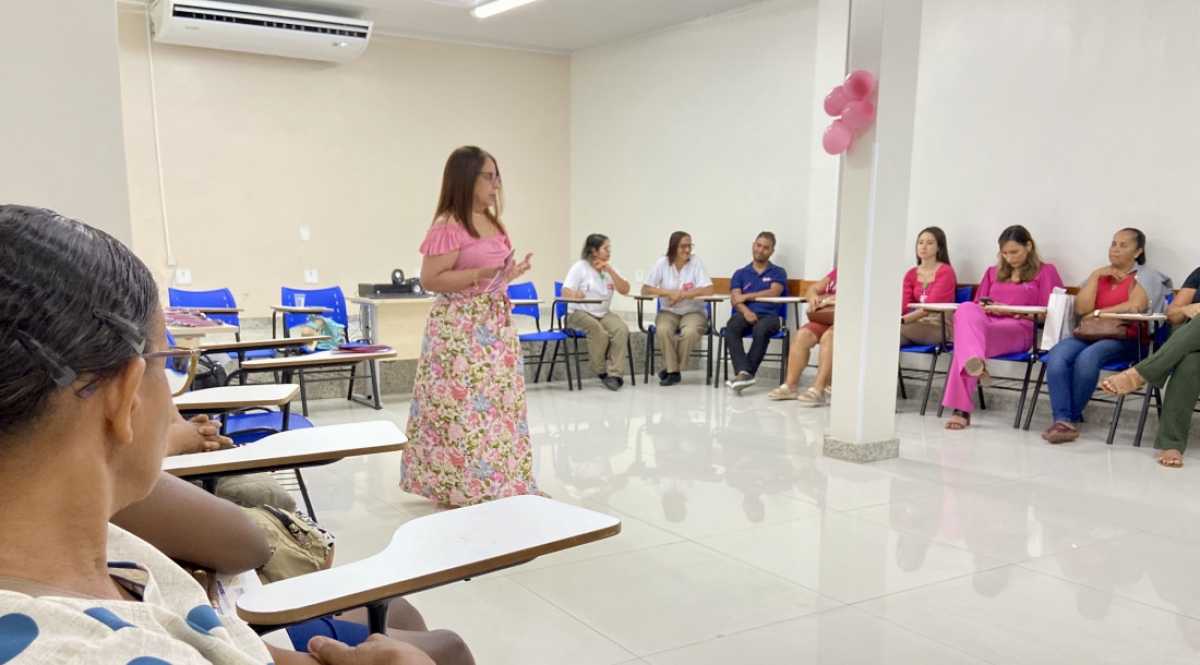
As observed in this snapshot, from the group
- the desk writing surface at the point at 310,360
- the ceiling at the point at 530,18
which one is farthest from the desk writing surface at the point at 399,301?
the ceiling at the point at 530,18

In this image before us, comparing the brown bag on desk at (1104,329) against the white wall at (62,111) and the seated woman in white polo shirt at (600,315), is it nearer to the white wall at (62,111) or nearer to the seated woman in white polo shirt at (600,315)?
the seated woman in white polo shirt at (600,315)

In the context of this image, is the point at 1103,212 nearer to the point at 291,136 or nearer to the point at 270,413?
the point at 270,413

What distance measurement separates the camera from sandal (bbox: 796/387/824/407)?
6.06 meters

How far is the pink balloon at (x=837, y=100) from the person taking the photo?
13.8 ft

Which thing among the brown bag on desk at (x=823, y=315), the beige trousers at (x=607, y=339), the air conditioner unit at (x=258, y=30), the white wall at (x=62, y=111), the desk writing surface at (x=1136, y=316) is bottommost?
the beige trousers at (x=607, y=339)

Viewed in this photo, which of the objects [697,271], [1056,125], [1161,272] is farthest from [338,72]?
[1161,272]

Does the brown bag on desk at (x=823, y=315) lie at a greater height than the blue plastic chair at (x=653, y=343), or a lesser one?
greater

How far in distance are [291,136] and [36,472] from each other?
7.80m

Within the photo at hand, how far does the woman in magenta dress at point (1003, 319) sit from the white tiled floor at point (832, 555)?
18.0 inches

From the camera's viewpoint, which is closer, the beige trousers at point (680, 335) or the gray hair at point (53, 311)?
the gray hair at point (53, 311)

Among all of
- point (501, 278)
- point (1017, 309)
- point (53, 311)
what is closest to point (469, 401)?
point (501, 278)

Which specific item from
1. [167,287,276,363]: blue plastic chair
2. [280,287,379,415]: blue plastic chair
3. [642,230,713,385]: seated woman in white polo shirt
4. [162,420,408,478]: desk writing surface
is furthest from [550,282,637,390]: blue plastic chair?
[162,420,408,478]: desk writing surface

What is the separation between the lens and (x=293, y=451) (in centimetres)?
182

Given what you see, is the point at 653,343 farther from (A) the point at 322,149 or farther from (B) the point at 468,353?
(B) the point at 468,353
